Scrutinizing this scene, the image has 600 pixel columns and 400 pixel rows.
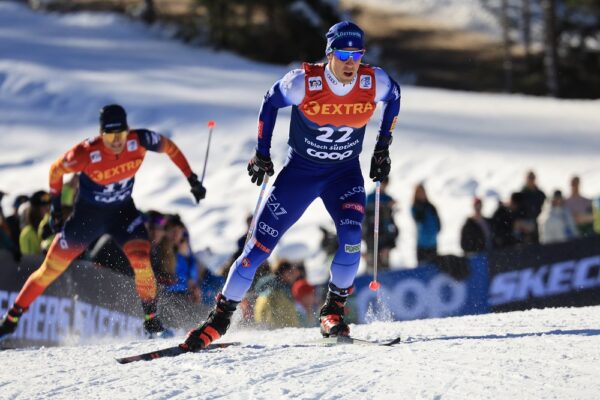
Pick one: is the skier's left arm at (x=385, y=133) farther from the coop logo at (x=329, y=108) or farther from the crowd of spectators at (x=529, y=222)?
the crowd of spectators at (x=529, y=222)

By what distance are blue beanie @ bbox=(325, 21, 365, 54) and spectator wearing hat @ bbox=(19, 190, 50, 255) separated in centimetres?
506

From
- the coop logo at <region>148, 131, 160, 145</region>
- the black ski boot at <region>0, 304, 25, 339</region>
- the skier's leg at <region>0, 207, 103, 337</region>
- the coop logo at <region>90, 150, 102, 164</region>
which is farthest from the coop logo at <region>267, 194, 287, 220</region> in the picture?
the black ski boot at <region>0, 304, 25, 339</region>

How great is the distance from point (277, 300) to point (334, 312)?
254 cm

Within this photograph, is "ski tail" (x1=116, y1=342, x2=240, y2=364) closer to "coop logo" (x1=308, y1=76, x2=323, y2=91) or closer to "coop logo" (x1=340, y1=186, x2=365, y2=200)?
"coop logo" (x1=340, y1=186, x2=365, y2=200)

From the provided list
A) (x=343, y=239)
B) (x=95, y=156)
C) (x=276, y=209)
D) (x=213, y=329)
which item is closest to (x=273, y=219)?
(x=276, y=209)

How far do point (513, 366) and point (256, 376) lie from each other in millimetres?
1512

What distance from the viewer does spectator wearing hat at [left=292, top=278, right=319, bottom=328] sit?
34.6ft

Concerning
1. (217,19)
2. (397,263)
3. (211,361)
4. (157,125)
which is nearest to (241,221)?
(397,263)

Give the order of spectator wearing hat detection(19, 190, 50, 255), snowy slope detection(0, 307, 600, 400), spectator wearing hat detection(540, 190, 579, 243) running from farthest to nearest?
spectator wearing hat detection(540, 190, 579, 243), spectator wearing hat detection(19, 190, 50, 255), snowy slope detection(0, 307, 600, 400)

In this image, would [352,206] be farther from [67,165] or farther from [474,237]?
[474,237]

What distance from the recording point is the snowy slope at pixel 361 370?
5.59m

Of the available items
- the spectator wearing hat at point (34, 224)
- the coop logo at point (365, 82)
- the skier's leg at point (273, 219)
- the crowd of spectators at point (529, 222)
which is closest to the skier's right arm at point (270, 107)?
the skier's leg at point (273, 219)

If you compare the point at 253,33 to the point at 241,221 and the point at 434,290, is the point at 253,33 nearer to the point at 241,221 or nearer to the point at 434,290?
the point at 241,221

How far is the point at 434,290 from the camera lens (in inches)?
434
